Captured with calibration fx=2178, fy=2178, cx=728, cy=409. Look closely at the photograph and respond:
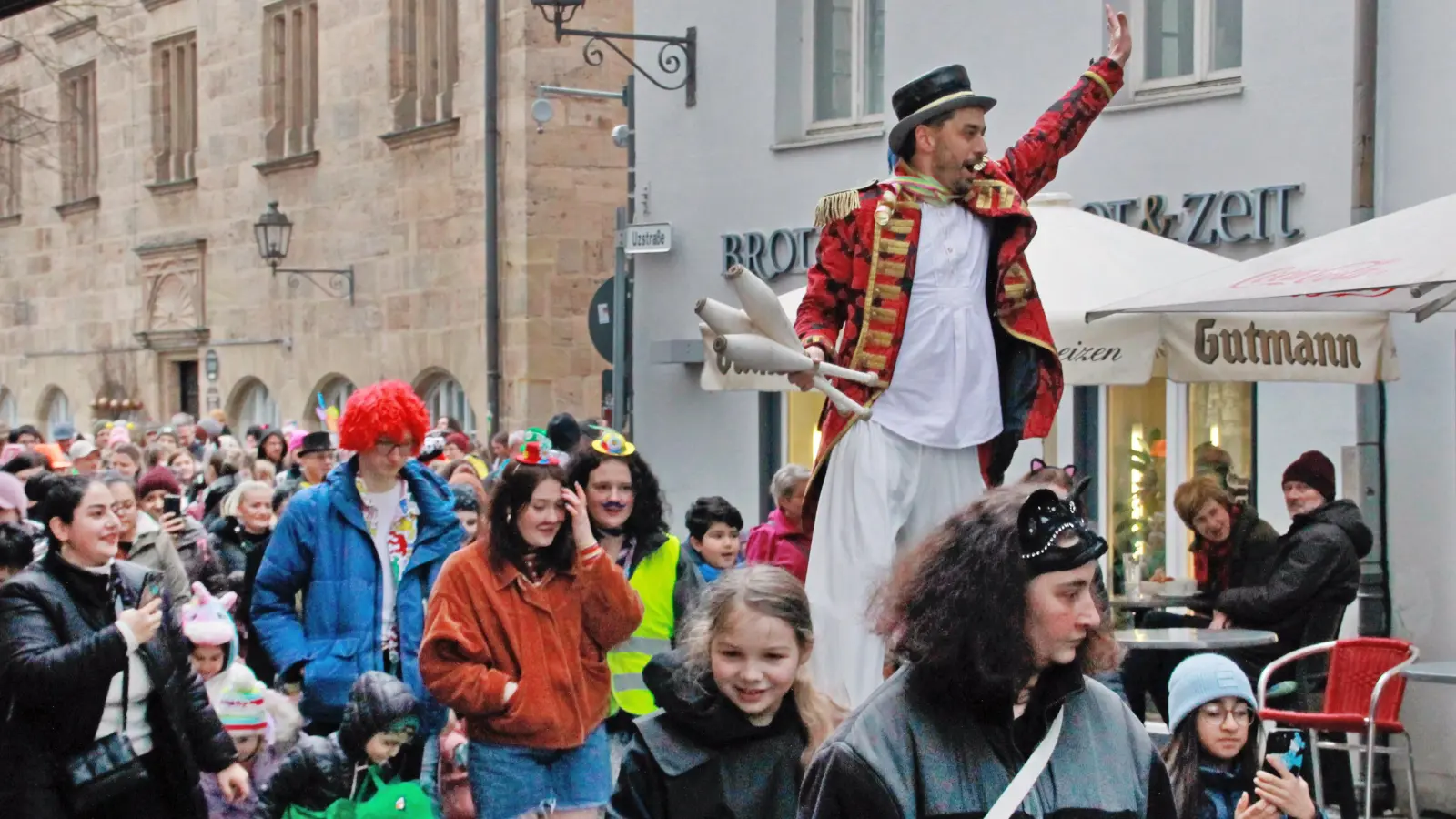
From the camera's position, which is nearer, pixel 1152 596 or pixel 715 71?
pixel 1152 596

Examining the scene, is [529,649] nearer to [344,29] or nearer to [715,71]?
[715,71]

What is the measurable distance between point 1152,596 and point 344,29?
17.0 meters

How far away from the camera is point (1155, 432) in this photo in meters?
12.4

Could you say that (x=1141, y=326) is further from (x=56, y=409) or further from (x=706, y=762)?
(x=56, y=409)

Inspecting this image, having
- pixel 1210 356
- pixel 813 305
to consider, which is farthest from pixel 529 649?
pixel 1210 356

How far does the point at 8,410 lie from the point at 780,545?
29.3 m

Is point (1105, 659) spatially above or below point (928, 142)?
below

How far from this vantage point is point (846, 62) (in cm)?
1477

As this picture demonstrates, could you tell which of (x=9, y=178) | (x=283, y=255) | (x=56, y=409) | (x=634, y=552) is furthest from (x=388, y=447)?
(x=9, y=178)

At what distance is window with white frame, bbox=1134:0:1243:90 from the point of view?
38.5ft

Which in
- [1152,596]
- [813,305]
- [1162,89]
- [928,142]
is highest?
[1162,89]

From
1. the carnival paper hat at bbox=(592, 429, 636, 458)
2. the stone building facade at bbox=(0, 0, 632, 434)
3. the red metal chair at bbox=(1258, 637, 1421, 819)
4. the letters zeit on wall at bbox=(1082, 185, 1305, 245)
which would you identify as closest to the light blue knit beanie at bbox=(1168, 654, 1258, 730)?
the carnival paper hat at bbox=(592, 429, 636, 458)

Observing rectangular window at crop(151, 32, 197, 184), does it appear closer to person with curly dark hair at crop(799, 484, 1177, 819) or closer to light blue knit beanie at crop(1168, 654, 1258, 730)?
light blue knit beanie at crop(1168, 654, 1258, 730)

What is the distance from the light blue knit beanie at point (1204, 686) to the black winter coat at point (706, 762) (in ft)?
4.80
